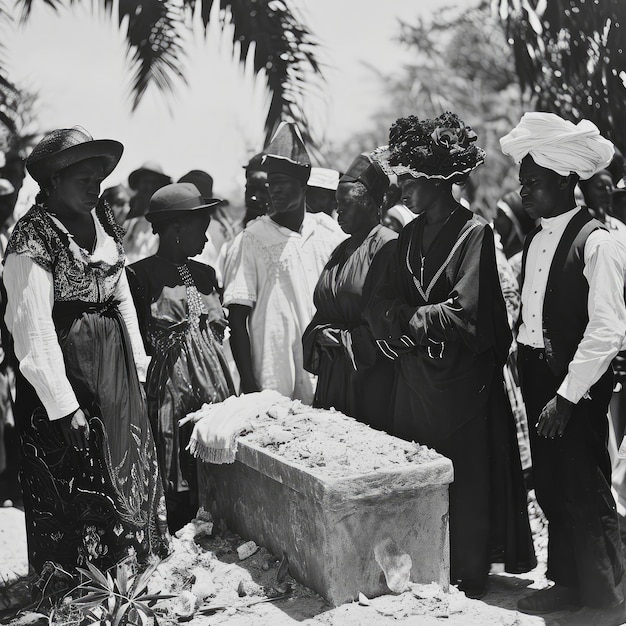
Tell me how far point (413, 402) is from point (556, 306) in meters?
0.90

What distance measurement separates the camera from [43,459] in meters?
3.96

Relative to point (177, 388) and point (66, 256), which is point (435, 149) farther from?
point (177, 388)

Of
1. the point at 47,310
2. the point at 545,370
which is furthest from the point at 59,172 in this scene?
the point at 545,370

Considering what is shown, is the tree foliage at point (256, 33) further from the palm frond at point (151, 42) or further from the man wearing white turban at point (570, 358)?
the man wearing white turban at point (570, 358)

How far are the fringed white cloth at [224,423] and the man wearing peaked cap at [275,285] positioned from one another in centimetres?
40

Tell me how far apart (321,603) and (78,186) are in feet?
7.02

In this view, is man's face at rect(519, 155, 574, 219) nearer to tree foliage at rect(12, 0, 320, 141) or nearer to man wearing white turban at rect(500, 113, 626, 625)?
man wearing white turban at rect(500, 113, 626, 625)

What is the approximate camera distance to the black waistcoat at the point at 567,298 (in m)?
3.88

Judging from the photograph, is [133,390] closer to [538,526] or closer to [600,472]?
[600,472]

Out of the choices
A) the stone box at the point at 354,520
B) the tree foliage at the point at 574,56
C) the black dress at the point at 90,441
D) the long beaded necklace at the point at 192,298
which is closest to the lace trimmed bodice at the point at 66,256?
the black dress at the point at 90,441

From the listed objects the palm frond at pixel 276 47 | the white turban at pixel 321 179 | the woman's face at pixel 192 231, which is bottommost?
the woman's face at pixel 192 231

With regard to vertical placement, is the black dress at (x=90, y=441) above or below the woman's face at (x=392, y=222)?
below

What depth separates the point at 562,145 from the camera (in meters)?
4.02

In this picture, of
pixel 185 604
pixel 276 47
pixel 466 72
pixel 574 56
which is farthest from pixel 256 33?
pixel 466 72
